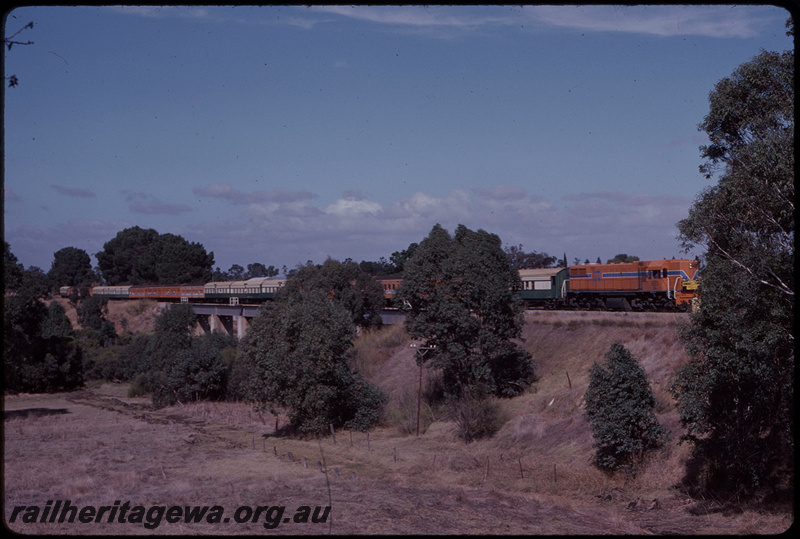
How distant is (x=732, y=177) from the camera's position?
1638 cm

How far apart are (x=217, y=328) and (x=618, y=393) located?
217ft

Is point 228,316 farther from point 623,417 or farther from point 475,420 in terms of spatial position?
point 623,417

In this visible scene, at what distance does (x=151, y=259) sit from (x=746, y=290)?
104511mm

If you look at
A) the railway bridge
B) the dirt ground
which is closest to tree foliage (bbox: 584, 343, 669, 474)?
the dirt ground

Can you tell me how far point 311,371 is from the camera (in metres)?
36.2

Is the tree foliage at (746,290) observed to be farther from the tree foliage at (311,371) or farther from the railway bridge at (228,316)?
the railway bridge at (228,316)

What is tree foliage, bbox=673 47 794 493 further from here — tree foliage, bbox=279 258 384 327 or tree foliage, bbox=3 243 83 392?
tree foliage, bbox=279 258 384 327

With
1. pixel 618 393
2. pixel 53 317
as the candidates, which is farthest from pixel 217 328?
pixel 618 393

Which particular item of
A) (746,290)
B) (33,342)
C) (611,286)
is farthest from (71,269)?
(746,290)

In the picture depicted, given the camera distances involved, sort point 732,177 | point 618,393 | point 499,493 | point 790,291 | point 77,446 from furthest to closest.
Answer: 1. point 77,446
2. point 618,393
3. point 499,493
4. point 732,177
5. point 790,291

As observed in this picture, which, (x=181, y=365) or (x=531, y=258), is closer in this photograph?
(x=181, y=365)

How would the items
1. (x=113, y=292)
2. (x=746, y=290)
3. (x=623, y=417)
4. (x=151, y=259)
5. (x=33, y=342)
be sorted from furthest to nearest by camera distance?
(x=151, y=259)
(x=113, y=292)
(x=33, y=342)
(x=623, y=417)
(x=746, y=290)

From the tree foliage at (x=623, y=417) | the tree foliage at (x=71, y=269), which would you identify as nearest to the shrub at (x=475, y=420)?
the tree foliage at (x=623, y=417)

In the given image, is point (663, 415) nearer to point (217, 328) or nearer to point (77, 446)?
point (77, 446)
